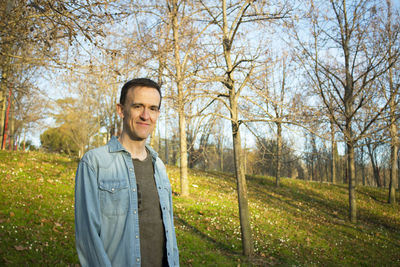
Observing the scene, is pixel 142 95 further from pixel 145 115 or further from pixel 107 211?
pixel 107 211

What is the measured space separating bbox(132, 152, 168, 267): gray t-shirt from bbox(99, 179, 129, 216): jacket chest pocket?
151mm

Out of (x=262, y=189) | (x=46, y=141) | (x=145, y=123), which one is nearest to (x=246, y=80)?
(x=145, y=123)

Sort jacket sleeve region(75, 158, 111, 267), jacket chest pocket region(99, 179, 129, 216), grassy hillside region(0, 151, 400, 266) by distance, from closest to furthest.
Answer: jacket sleeve region(75, 158, 111, 267) → jacket chest pocket region(99, 179, 129, 216) → grassy hillside region(0, 151, 400, 266)

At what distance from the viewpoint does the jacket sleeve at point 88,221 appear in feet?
6.56

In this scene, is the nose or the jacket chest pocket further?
the nose

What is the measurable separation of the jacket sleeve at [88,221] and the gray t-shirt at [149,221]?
13.8 inches

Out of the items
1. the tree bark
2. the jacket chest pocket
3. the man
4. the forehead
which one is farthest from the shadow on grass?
the forehead

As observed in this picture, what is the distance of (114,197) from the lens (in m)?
2.25

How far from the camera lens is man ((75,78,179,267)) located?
6.84 feet

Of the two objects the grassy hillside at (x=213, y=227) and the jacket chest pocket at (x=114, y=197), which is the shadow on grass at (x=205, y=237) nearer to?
the grassy hillside at (x=213, y=227)

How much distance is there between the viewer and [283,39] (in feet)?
39.2

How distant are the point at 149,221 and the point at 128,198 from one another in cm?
27

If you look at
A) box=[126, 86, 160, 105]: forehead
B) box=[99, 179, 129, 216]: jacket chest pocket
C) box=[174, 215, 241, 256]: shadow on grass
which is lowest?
box=[174, 215, 241, 256]: shadow on grass

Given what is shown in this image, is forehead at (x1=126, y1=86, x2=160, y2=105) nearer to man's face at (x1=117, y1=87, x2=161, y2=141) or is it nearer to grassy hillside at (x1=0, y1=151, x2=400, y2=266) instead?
man's face at (x1=117, y1=87, x2=161, y2=141)
